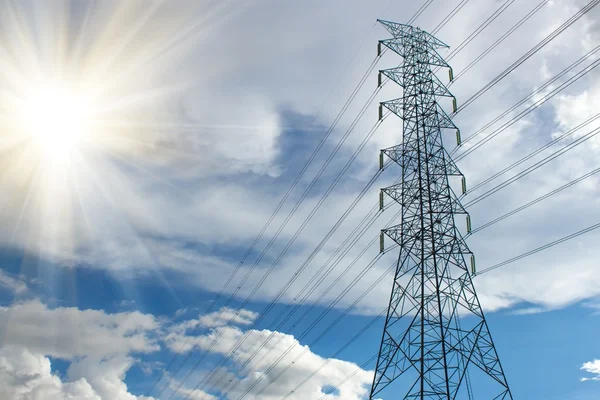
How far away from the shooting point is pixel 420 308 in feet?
81.8

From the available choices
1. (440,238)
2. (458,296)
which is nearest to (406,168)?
(440,238)

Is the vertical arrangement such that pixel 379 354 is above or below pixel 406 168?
below

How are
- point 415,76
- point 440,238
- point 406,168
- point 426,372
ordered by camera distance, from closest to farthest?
point 426,372, point 440,238, point 406,168, point 415,76

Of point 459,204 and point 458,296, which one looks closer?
point 458,296

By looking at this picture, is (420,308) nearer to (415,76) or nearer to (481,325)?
(481,325)

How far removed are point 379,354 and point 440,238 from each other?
7152 millimetres

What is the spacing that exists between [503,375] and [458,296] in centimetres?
439

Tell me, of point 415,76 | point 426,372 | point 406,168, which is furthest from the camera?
point 415,76

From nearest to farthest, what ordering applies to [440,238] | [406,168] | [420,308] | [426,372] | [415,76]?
[426,372]
[420,308]
[440,238]
[406,168]
[415,76]

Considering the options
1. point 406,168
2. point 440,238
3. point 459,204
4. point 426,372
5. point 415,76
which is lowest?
point 426,372

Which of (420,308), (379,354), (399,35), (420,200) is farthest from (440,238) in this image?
(399,35)

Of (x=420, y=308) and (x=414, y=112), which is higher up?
(x=414, y=112)

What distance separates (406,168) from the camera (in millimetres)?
29250

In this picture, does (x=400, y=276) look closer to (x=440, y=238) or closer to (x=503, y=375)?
(x=440, y=238)
